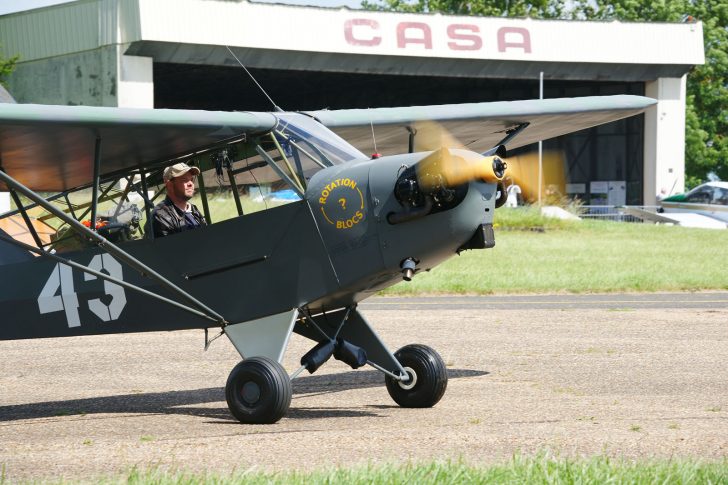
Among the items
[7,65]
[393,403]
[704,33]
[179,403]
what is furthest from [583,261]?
[704,33]

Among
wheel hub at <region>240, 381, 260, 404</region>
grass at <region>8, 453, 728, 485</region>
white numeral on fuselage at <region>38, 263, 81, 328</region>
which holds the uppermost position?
white numeral on fuselage at <region>38, 263, 81, 328</region>

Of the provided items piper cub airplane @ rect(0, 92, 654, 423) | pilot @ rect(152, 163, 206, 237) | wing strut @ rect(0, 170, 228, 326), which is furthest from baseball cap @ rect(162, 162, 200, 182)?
wing strut @ rect(0, 170, 228, 326)

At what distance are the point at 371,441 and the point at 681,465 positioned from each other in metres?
2.09

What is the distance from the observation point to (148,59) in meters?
42.1

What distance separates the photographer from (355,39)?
4662 cm

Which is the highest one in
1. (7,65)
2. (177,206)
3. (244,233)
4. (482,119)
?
(7,65)

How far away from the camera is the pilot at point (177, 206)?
916 cm

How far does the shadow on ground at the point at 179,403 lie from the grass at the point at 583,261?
10.2 metres

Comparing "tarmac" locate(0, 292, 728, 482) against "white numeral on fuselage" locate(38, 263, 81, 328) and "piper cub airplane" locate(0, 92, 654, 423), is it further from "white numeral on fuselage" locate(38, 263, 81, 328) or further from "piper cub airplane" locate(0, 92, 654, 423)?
"white numeral on fuselage" locate(38, 263, 81, 328)

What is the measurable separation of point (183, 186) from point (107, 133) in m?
0.83

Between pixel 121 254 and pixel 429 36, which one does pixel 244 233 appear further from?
pixel 429 36

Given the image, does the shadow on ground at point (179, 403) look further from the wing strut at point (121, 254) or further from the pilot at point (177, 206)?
the pilot at point (177, 206)

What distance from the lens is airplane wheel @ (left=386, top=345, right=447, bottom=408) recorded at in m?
9.10

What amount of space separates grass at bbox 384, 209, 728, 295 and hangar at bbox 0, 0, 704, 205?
40.4ft
